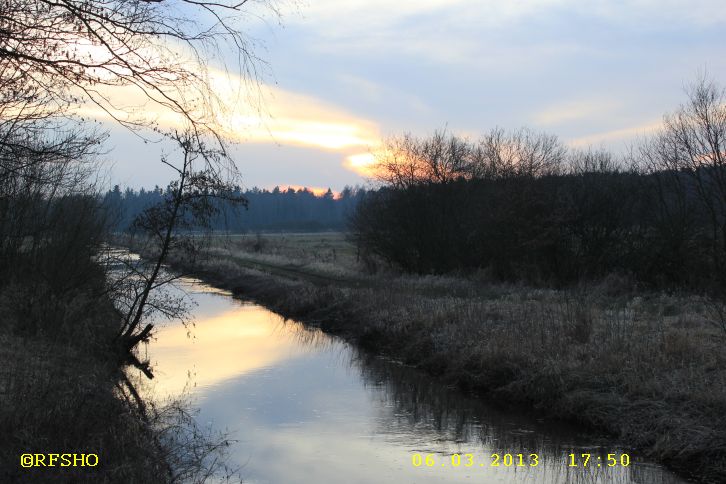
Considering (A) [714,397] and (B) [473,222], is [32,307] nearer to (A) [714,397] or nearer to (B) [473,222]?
(A) [714,397]

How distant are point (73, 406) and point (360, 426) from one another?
4.65 m

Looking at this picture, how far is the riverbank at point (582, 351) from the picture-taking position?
8.79 meters

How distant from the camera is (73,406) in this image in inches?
296

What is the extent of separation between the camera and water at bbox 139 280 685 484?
831cm

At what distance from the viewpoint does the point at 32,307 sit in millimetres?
13734

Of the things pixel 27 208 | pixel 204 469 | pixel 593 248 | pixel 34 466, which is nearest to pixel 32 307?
pixel 27 208

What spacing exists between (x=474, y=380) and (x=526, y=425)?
2425 millimetres

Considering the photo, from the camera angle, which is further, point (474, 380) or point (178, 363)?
point (178, 363)

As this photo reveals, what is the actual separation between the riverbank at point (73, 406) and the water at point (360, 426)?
88 centimetres

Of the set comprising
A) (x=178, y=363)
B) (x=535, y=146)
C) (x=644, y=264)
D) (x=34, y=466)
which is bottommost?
(x=178, y=363)
